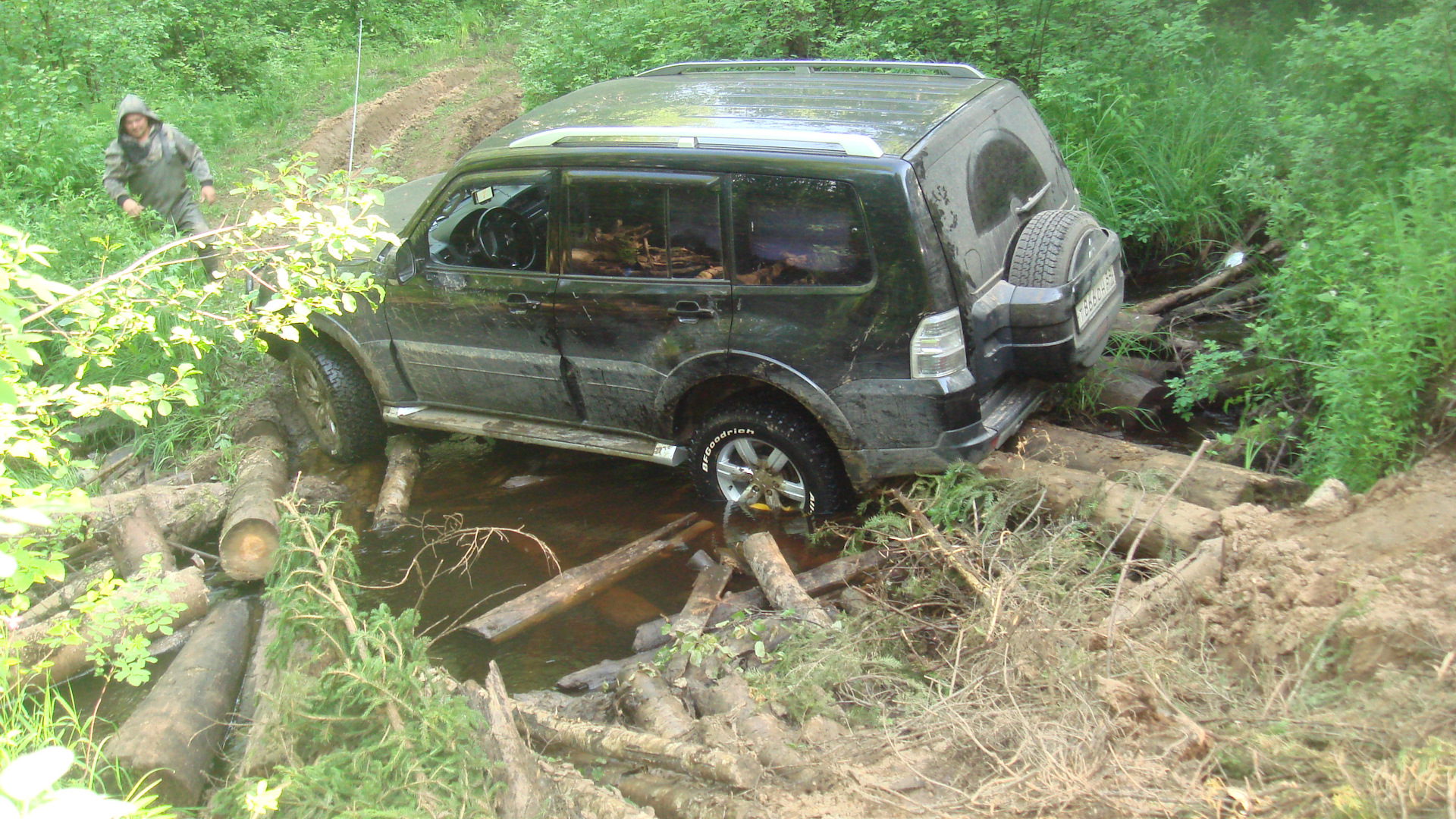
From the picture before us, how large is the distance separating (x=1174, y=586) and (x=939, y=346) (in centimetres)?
128

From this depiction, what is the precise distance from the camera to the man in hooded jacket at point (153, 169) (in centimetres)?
740

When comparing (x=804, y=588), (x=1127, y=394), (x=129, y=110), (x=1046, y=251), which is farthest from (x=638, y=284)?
(x=129, y=110)

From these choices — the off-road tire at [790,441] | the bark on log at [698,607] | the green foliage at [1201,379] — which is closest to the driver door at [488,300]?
the off-road tire at [790,441]

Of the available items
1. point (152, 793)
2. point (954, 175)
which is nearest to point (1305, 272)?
point (954, 175)

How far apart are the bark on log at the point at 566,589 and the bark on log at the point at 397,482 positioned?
111 centimetres

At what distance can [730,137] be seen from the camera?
4.36 meters

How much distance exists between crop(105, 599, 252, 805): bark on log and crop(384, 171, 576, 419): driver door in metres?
1.73

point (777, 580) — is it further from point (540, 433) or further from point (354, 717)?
point (354, 717)

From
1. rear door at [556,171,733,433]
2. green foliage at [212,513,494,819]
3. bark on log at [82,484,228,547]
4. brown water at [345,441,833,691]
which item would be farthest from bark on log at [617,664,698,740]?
bark on log at [82,484,228,547]

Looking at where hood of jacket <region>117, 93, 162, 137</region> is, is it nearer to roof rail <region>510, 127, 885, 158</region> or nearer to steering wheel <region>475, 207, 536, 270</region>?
steering wheel <region>475, 207, 536, 270</region>

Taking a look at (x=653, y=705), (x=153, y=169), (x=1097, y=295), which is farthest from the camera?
(x=153, y=169)

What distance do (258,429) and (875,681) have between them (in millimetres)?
4469

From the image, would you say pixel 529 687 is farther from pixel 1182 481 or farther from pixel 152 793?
pixel 1182 481

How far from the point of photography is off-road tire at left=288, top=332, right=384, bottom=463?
5852 mm
